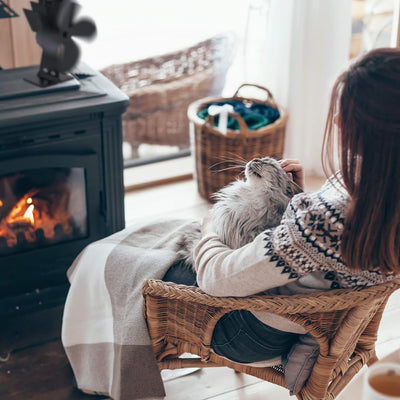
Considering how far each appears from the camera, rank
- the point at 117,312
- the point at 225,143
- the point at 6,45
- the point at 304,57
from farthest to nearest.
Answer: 1. the point at 304,57
2. the point at 225,143
3. the point at 6,45
4. the point at 117,312

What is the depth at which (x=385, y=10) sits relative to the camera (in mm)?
3746

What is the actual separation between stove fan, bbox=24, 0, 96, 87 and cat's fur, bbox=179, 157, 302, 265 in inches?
30.7

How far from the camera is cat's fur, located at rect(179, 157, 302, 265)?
1.30 meters

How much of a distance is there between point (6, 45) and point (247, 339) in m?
1.39

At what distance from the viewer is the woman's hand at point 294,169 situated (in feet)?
4.79

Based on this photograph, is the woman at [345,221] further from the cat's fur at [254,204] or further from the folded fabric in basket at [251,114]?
the folded fabric in basket at [251,114]

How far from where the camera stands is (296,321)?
1.25m

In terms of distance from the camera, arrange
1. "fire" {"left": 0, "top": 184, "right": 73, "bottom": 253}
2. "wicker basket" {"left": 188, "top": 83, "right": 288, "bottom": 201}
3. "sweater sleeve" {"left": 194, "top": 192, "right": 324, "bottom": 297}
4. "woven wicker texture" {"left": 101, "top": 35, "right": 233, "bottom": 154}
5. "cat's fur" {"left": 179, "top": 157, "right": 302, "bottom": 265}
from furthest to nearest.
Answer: "woven wicker texture" {"left": 101, "top": 35, "right": 233, "bottom": 154} → "wicker basket" {"left": 188, "top": 83, "right": 288, "bottom": 201} → "fire" {"left": 0, "top": 184, "right": 73, "bottom": 253} → "cat's fur" {"left": 179, "top": 157, "right": 302, "bottom": 265} → "sweater sleeve" {"left": 194, "top": 192, "right": 324, "bottom": 297}

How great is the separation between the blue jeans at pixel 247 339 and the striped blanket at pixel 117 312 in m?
0.19

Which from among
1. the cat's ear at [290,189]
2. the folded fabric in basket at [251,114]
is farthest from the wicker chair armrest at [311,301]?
the folded fabric in basket at [251,114]

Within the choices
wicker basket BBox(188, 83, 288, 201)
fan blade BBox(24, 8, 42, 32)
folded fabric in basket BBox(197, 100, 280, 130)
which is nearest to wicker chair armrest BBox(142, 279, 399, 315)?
fan blade BBox(24, 8, 42, 32)

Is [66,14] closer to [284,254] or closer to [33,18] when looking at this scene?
[33,18]

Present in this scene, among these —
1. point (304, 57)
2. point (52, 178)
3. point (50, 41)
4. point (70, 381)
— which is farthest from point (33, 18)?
point (304, 57)

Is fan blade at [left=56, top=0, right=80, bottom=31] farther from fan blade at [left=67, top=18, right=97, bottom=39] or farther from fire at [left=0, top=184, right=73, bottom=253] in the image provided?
fire at [left=0, top=184, right=73, bottom=253]
